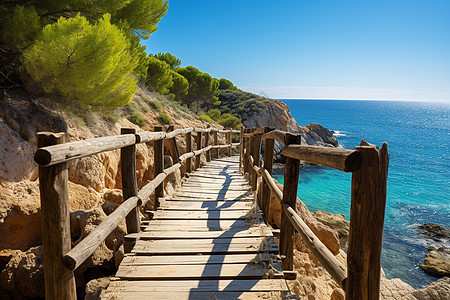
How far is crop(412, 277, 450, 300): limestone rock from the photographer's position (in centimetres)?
426

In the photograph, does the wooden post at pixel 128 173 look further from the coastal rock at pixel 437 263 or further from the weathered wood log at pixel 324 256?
the coastal rock at pixel 437 263

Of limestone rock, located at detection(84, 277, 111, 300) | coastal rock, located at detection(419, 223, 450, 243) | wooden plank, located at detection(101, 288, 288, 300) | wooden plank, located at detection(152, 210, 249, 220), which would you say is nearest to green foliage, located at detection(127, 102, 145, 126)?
wooden plank, located at detection(152, 210, 249, 220)

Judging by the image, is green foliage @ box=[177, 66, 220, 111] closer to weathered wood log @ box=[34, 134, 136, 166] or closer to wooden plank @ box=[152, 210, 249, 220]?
wooden plank @ box=[152, 210, 249, 220]

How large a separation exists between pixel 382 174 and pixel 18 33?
758 cm

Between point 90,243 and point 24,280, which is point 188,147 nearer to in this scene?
point 24,280

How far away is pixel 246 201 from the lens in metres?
5.32

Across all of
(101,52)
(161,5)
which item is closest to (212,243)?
(101,52)

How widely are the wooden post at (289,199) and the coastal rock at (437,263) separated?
1127cm

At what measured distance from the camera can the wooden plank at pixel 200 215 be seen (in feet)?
13.9

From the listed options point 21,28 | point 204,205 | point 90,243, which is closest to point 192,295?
point 90,243

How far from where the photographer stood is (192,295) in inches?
94.0

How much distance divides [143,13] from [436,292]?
11.6 m

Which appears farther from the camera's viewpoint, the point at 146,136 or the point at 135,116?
the point at 135,116

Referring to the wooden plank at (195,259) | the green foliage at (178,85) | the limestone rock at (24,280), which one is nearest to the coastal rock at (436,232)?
the wooden plank at (195,259)
